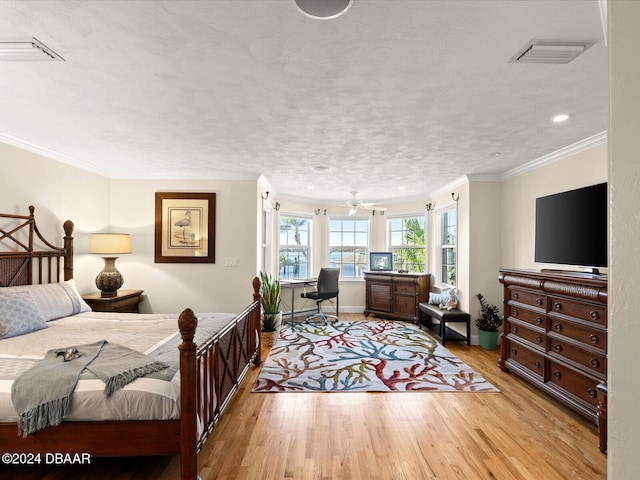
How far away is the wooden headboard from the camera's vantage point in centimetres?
333

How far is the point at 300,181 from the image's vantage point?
5316 millimetres

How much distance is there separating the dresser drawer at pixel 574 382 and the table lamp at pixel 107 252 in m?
4.78

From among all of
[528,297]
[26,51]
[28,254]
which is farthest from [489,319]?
[28,254]

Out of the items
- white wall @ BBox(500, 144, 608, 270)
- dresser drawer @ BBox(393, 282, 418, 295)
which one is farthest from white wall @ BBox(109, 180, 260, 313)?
white wall @ BBox(500, 144, 608, 270)

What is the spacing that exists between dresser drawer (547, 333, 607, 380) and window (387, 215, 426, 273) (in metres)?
3.77

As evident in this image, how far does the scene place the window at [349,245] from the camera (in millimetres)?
7422

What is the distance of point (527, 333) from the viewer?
343 cm

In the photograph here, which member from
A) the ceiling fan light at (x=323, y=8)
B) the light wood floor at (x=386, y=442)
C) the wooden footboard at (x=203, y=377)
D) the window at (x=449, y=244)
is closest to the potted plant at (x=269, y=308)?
the wooden footboard at (x=203, y=377)

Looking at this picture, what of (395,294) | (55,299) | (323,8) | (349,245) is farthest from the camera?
(349,245)

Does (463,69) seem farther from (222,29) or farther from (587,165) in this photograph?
(587,165)

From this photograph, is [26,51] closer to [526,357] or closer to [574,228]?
[574,228]

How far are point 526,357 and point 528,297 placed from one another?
0.60m

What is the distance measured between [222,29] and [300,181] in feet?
12.1

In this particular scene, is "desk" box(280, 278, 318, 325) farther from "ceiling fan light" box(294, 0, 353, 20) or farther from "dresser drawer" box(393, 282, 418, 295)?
"ceiling fan light" box(294, 0, 353, 20)
